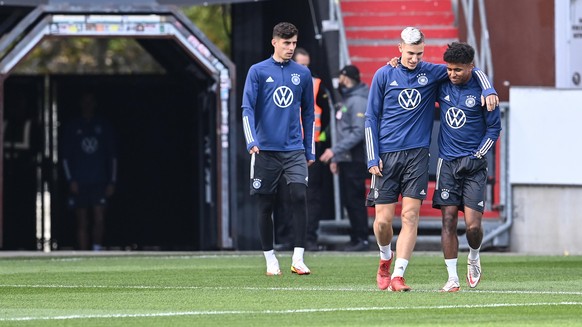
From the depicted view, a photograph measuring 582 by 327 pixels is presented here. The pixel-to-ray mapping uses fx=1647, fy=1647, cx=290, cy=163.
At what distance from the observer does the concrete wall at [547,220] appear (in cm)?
1798

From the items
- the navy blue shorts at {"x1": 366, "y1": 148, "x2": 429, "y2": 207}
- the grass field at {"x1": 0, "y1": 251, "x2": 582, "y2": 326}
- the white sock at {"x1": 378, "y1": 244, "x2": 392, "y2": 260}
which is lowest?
the grass field at {"x1": 0, "y1": 251, "x2": 582, "y2": 326}

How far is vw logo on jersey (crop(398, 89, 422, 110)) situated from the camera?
39.5 feet

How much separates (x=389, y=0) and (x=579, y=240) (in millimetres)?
4832

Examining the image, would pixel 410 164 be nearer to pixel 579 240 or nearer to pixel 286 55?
pixel 286 55

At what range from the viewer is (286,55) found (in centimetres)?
1375

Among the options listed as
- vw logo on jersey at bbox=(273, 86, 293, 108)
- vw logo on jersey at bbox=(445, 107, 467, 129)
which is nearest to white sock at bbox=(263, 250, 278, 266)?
vw logo on jersey at bbox=(273, 86, 293, 108)

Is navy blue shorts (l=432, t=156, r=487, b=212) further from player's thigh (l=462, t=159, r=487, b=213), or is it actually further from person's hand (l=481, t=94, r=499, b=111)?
person's hand (l=481, t=94, r=499, b=111)

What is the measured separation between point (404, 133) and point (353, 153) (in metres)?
6.59

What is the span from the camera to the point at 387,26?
68.7 ft

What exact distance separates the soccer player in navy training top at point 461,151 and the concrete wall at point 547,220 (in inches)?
239

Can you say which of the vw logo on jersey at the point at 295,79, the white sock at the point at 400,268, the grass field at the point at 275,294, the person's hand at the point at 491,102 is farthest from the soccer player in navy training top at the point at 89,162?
the person's hand at the point at 491,102

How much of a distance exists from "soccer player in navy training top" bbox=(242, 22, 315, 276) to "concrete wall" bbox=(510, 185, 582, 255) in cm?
492

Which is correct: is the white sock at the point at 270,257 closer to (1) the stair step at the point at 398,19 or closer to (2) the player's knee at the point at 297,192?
(2) the player's knee at the point at 297,192

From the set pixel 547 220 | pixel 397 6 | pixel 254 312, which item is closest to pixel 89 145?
pixel 397 6
